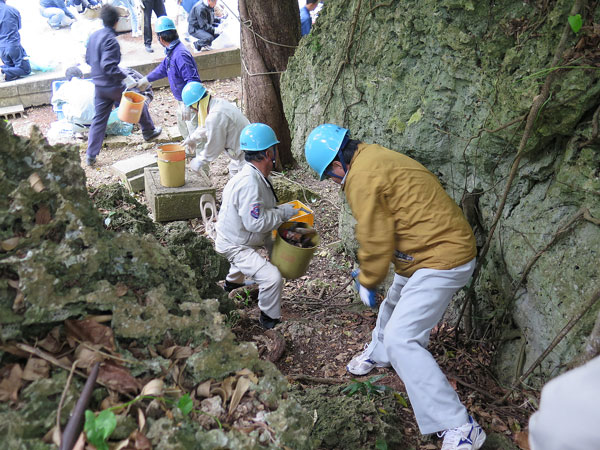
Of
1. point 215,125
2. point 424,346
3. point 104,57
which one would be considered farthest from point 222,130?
point 424,346

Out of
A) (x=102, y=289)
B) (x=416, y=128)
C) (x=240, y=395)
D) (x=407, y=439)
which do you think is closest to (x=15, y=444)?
(x=102, y=289)

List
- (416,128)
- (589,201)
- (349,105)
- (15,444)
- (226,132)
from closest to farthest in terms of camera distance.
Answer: (15,444)
(589,201)
(416,128)
(349,105)
(226,132)

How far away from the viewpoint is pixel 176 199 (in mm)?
6480

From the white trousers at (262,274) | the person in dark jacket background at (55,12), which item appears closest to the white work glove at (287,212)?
the white trousers at (262,274)

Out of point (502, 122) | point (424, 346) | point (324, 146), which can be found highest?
point (502, 122)

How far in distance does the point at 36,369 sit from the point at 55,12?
15.3 meters

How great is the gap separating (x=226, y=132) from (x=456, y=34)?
3.61 meters

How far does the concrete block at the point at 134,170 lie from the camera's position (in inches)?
299

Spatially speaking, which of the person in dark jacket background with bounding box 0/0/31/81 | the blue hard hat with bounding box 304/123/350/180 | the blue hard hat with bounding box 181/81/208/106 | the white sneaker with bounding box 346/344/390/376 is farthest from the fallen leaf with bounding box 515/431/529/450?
the person in dark jacket background with bounding box 0/0/31/81

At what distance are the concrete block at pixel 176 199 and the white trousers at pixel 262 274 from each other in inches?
84.5

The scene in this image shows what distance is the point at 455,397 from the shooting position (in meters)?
2.96

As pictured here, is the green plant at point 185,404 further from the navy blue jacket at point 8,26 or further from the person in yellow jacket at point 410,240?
the navy blue jacket at point 8,26

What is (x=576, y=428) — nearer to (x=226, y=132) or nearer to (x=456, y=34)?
(x=456, y=34)

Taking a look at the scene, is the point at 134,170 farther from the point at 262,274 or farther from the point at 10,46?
the point at 10,46
